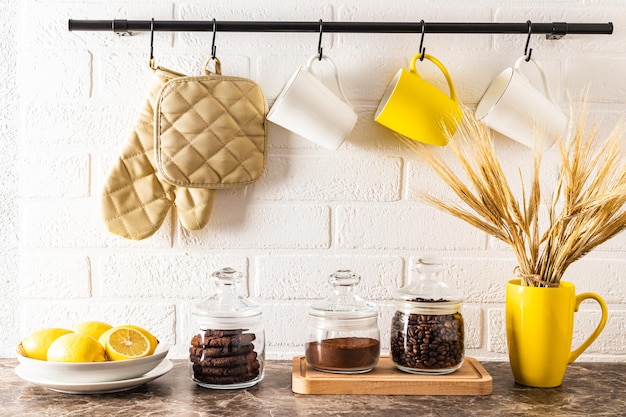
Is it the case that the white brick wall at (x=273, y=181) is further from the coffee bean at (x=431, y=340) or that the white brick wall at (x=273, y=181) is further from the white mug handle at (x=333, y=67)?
the coffee bean at (x=431, y=340)

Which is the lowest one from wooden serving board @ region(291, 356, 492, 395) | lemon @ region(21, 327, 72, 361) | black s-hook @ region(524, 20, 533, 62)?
wooden serving board @ region(291, 356, 492, 395)

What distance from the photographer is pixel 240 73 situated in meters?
1.33

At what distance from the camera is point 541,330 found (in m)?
1.16

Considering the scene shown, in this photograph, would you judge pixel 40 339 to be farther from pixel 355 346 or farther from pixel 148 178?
pixel 355 346

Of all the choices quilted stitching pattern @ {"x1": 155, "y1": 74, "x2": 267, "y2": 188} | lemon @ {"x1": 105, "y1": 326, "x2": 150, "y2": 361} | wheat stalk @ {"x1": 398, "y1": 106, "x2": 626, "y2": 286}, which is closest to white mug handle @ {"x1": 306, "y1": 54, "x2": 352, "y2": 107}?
quilted stitching pattern @ {"x1": 155, "y1": 74, "x2": 267, "y2": 188}

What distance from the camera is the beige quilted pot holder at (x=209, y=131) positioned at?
1.27 m

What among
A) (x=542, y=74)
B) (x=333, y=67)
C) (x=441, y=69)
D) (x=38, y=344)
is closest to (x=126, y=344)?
(x=38, y=344)

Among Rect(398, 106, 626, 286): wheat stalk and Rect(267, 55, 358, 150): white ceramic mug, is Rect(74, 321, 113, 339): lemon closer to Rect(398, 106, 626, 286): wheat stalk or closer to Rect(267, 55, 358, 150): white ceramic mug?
Rect(267, 55, 358, 150): white ceramic mug

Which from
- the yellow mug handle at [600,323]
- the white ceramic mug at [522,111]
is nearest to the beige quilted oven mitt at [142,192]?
the white ceramic mug at [522,111]

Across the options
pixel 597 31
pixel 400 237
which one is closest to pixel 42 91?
pixel 400 237

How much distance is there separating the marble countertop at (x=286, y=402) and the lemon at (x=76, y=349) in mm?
63

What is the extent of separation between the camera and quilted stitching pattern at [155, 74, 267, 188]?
4.16ft

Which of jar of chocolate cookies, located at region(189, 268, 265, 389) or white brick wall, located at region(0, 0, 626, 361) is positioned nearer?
jar of chocolate cookies, located at region(189, 268, 265, 389)

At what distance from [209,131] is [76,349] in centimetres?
43
